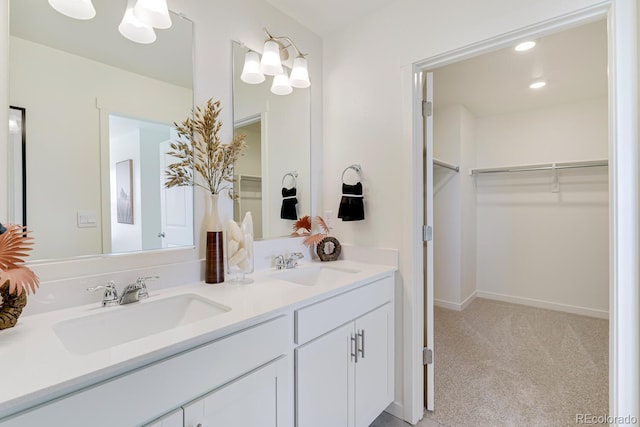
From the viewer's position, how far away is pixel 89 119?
3.85ft

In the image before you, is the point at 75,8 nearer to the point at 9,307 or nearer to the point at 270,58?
the point at 270,58

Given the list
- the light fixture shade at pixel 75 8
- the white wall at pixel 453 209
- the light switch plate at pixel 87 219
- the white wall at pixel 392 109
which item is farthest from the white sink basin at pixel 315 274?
the white wall at pixel 453 209

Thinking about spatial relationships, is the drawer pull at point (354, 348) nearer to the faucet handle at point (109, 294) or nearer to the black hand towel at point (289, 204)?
the black hand towel at point (289, 204)

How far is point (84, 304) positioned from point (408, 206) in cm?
156

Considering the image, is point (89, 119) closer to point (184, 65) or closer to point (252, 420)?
point (184, 65)

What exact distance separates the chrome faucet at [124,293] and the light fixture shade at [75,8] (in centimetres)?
103

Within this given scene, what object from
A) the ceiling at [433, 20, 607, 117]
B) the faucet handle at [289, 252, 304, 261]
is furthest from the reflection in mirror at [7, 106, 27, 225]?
the ceiling at [433, 20, 607, 117]

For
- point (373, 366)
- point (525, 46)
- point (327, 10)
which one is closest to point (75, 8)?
point (327, 10)

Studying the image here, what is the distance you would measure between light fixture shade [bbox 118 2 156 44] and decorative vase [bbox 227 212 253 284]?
34.3 inches

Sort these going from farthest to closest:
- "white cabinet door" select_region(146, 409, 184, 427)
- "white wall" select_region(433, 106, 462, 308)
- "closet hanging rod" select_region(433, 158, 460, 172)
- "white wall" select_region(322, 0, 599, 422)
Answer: "white wall" select_region(433, 106, 462, 308)
"closet hanging rod" select_region(433, 158, 460, 172)
"white wall" select_region(322, 0, 599, 422)
"white cabinet door" select_region(146, 409, 184, 427)

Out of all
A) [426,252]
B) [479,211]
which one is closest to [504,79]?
[479,211]

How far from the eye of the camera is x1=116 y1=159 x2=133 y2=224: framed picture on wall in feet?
4.10

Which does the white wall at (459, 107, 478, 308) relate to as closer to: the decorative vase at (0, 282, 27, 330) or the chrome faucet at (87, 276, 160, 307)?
the chrome faucet at (87, 276, 160, 307)

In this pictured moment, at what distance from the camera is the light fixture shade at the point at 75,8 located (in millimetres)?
1091
